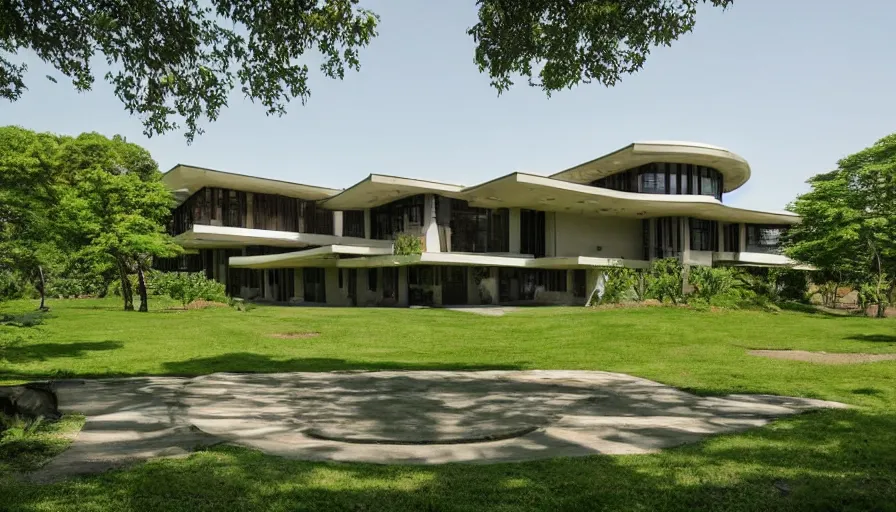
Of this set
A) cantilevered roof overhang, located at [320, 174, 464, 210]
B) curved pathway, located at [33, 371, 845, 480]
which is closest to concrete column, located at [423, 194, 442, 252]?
cantilevered roof overhang, located at [320, 174, 464, 210]

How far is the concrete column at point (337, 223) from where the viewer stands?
5142 centimetres

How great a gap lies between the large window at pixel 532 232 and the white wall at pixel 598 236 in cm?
89

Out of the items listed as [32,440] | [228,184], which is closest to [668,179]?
[228,184]

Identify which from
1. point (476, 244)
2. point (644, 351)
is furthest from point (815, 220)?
point (644, 351)

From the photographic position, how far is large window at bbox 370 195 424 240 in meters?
40.5

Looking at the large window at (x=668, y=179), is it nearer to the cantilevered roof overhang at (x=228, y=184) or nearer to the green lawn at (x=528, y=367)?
the green lawn at (x=528, y=367)

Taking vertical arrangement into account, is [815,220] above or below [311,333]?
above

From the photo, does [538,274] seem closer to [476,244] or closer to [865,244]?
[476,244]

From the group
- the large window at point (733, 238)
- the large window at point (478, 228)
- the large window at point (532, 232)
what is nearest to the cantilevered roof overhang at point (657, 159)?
the large window at point (532, 232)

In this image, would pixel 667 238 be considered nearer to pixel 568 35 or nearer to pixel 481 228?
pixel 481 228

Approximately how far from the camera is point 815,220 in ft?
132

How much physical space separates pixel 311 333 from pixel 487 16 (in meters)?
13.3

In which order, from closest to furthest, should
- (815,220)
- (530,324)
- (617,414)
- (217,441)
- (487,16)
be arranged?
(217,441)
(617,414)
(487,16)
(530,324)
(815,220)

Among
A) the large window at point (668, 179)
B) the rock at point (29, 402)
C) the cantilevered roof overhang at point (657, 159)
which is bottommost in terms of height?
the rock at point (29, 402)
